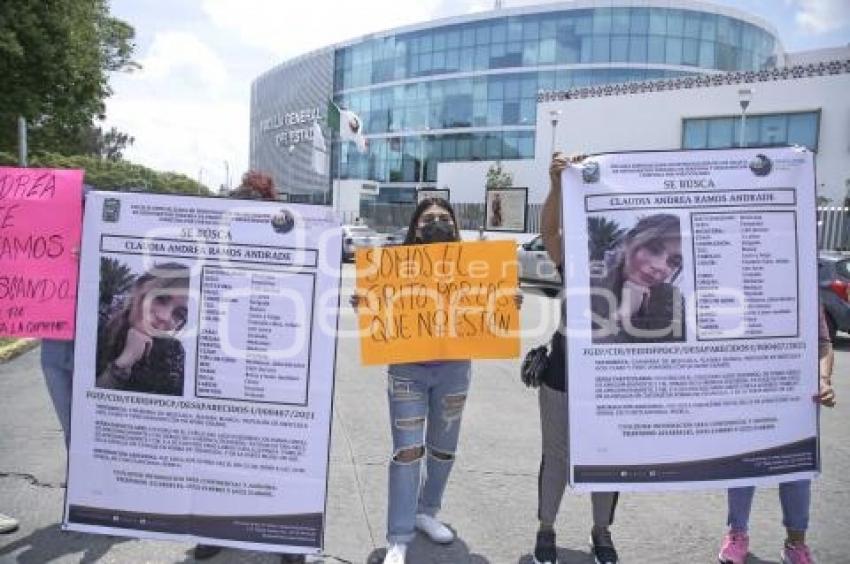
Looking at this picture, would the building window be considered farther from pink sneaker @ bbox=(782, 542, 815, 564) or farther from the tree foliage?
pink sneaker @ bbox=(782, 542, 815, 564)

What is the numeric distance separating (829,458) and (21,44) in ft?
50.7

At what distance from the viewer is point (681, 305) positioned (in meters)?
3.74

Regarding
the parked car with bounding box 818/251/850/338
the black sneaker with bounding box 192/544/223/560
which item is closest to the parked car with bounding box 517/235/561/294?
the parked car with bounding box 818/251/850/338

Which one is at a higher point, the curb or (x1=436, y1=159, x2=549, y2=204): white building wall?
(x1=436, y1=159, x2=549, y2=204): white building wall

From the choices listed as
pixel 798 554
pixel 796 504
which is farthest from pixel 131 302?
pixel 798 554

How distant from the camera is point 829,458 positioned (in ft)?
20.4

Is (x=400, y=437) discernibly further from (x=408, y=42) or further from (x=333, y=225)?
(x=408, y=42)

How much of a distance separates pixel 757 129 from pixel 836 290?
2364 cm

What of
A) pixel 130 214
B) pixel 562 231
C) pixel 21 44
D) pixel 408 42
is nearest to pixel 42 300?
pixel 130 214

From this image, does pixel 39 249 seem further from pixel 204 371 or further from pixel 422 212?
pixel 422 212

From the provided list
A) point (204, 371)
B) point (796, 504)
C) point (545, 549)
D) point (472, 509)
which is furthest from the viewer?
point (472, 509)

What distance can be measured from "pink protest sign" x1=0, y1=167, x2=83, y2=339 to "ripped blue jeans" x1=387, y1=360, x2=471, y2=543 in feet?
6.12

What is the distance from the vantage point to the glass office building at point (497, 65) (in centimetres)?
5628

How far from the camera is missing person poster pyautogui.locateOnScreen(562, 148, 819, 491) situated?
3.71m
